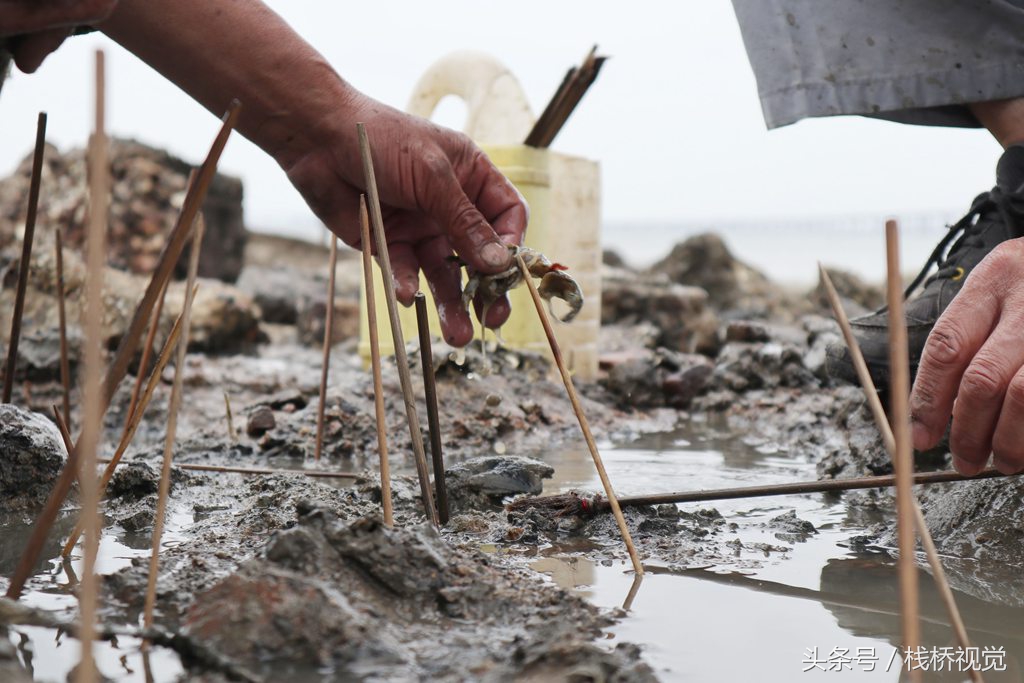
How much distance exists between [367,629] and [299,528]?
17 cm

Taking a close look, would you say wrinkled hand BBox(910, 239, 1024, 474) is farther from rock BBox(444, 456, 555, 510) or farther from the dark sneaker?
rock BBox(444, 456, 555, 510)

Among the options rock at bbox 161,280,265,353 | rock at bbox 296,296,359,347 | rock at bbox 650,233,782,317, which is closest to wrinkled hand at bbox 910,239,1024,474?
rock at bbox 161,280,265,353

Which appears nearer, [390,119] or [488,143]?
[390,119]

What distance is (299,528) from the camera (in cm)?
125

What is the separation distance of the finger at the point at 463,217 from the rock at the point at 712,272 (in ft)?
19.5

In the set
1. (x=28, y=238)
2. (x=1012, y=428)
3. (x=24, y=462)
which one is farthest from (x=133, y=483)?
(x=1012, y=428)

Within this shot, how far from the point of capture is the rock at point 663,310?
Result: 5.61 m

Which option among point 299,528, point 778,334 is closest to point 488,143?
point 778,334

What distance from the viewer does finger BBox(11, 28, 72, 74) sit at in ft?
4.64

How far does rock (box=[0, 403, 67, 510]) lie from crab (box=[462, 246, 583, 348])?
91 cm

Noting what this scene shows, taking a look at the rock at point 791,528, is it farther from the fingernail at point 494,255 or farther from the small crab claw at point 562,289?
the fingernail at point 494,255

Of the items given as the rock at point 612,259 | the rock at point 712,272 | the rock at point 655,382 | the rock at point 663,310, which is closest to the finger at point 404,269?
the rock at point 655,382

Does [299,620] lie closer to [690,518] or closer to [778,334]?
[690,518]

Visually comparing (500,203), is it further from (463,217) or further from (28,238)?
(28,238)
